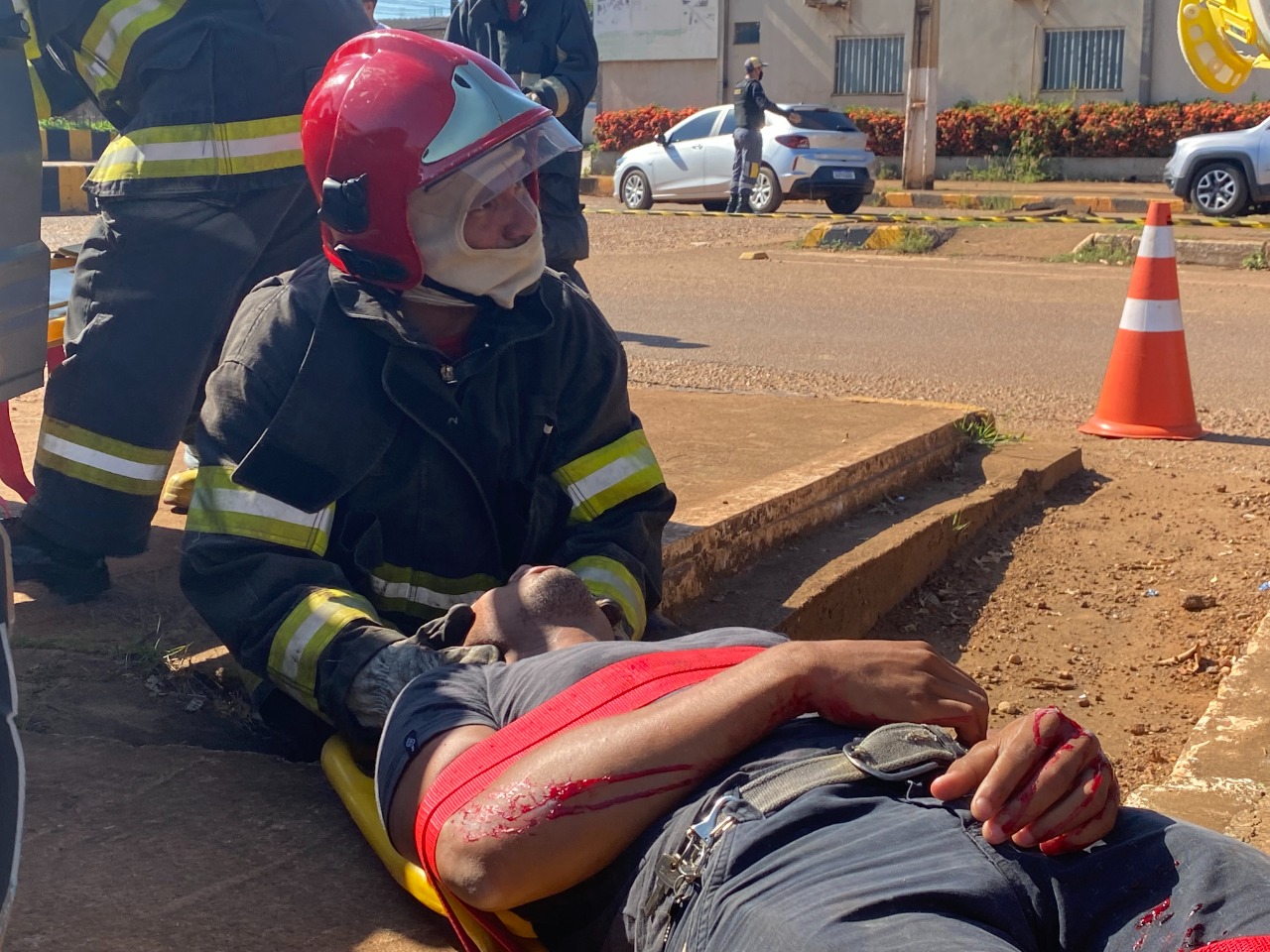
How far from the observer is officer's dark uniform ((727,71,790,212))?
722 inches

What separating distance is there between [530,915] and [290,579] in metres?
0.88

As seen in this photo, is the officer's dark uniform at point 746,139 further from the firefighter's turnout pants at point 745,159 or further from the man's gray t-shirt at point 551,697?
the man's gray t-shirt at point 551,697

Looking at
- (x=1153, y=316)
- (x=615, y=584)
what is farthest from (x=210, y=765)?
(x=1153, y=316)

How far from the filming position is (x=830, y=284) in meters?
11.3

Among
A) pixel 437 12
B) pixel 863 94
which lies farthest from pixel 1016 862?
pixel 437 12

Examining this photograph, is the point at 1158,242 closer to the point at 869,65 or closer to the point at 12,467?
the point at 12,467

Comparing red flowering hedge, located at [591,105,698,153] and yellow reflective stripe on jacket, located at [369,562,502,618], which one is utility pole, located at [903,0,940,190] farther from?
yellow reflective stripe on jacket, located at [369,562,502,618]

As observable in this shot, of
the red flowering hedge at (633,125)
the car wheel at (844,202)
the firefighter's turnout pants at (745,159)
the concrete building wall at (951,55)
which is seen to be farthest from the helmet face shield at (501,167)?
the red flowering hedge at (633,125)

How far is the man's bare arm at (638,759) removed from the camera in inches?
73.0

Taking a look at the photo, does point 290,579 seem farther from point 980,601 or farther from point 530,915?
point 980,601

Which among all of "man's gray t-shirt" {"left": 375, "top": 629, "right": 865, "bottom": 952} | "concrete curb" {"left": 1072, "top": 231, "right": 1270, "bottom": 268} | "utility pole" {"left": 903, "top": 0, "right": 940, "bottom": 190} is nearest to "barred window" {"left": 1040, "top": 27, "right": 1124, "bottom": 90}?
A: "utility pole" {"left": 903, "top": 0, "right": 940, "bottom": 190}

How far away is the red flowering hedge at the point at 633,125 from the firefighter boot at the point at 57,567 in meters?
26.6

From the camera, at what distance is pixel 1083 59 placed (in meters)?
27.4

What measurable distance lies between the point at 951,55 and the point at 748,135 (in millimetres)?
11431
